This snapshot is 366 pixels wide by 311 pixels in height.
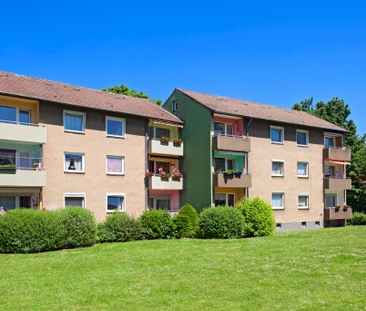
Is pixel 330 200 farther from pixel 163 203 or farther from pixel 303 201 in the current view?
pixel 163 203

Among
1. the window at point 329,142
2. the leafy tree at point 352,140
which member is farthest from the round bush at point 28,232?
the leafy tree at point 352,140

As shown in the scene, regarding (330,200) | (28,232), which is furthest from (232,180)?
(28,232)

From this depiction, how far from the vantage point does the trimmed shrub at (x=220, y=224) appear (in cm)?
2870

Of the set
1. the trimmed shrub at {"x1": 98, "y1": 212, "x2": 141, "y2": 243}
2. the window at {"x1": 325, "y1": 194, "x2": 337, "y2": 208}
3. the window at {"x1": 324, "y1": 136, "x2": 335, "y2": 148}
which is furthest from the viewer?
the window at {"x1": 324, "y1": 136, "x2": 335, "y2": 148}

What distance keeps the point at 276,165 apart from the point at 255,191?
3.94 metres

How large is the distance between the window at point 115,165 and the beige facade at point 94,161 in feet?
0.91

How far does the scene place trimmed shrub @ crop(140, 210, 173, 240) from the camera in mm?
28578

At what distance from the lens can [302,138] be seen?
42.6 m

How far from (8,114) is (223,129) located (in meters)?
17.1

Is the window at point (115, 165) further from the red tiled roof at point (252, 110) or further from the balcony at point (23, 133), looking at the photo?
the red tiled roof at point (252, 110)

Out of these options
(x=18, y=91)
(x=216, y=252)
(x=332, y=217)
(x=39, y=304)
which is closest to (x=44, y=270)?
(x=39, y=304)

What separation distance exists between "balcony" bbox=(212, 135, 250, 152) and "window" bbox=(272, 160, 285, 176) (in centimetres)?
420

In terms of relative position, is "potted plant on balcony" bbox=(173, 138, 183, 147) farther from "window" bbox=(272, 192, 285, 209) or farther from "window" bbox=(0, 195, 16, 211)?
"window" bbox=(0, 195, 16, 211)

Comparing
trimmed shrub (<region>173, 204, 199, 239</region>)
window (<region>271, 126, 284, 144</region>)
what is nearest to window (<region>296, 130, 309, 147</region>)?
window (<region>271, 126, 284, 144</region>)
